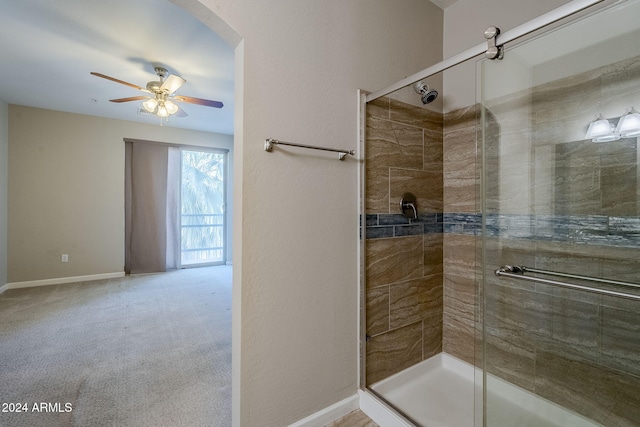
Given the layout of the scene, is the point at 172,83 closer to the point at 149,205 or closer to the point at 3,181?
the point at 149,205

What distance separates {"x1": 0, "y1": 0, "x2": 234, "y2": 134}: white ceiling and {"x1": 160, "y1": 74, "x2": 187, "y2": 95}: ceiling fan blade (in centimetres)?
23

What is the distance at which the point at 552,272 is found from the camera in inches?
61.2

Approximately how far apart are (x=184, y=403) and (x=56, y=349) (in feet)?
4.92

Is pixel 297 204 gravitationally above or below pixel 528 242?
above

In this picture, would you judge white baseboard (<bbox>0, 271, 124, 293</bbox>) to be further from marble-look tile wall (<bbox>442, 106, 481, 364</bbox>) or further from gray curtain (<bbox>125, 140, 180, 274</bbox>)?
marble-look tile wall (<bbox>442, 106, 481, 364</bbox>)

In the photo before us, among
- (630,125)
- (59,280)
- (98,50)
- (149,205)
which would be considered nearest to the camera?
(630,125)

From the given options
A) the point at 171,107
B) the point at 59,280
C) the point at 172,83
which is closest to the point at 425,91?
the point at 172,83

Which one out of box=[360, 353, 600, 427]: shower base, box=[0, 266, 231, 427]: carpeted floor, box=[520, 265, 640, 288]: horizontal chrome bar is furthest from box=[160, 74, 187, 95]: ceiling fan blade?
box=[520, 265, 640, 288]: horizontal chrome bar

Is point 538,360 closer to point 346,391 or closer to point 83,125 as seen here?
point 346,391

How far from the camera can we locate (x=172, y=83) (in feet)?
8.66

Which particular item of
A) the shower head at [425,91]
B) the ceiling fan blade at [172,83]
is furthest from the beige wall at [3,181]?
the shower head at [425,91]

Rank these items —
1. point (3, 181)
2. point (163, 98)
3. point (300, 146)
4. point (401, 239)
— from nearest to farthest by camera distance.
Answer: point (300, 146) < point (401, 239) < point (163, 98) < point (3, 181)

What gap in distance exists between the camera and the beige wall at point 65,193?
3.95 meters

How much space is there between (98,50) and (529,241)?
3.76 m
